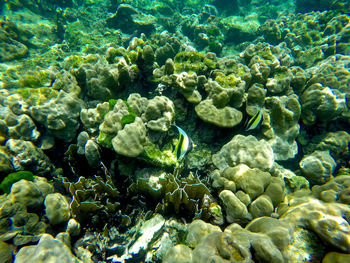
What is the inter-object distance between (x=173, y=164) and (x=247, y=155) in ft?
4.47

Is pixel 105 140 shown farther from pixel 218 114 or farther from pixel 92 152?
pixel 218 114

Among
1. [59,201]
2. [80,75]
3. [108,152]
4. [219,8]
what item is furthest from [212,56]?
[219,8]

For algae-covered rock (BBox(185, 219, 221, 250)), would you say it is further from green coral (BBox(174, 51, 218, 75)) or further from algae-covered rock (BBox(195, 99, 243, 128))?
green coral (BBox(174, 51, 218, 75))

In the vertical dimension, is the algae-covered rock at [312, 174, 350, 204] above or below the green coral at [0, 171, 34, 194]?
above

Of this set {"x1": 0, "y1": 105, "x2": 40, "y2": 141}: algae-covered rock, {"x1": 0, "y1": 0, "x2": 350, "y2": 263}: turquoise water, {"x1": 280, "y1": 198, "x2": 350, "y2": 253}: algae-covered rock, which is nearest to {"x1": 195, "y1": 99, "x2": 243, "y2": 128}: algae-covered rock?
{"x1": 0, "y1": 0, "x2": 350, "y2": 263}: turquoise water

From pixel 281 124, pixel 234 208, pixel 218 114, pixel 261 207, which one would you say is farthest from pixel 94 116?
pixel 281 124

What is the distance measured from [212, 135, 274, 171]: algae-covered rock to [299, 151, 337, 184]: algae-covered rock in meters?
1.37

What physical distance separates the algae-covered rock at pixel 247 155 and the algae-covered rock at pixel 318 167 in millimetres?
1368

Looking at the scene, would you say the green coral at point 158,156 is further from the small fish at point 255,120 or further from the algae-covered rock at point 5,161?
the algae-covered rock at point 5,161

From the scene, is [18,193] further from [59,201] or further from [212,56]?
[212,56]

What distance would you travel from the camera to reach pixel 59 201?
7.66ft

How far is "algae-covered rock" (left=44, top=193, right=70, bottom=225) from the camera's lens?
226cm

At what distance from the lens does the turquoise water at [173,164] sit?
193 centimetres

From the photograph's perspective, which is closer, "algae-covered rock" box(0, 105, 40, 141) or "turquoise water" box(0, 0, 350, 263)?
"turquoise water" box(0, 0, 350, 263)
